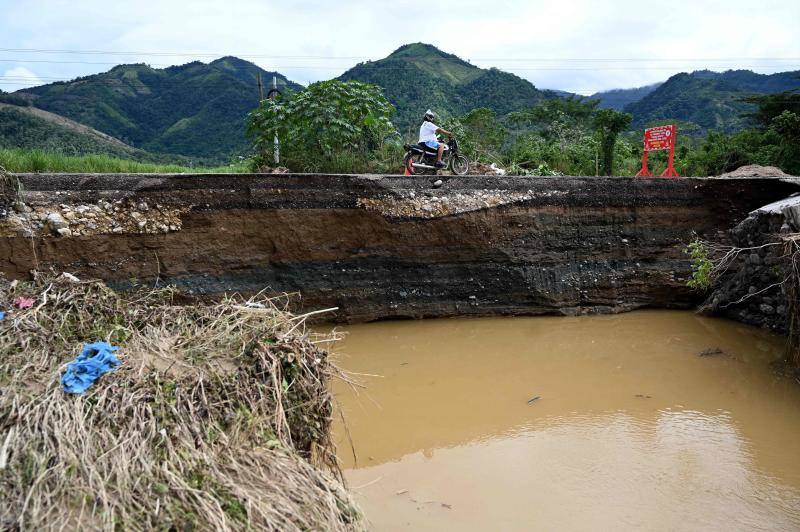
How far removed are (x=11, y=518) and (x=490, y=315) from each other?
5.10 meters

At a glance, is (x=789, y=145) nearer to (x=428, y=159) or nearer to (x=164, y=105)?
(x=428, y=159)

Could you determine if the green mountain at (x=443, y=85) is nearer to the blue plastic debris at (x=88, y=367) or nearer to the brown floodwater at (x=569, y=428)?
the brown floodwater at (x=569, y=428)

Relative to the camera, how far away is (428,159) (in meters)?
7.23

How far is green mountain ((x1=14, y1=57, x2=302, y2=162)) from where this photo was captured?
19.8 metres

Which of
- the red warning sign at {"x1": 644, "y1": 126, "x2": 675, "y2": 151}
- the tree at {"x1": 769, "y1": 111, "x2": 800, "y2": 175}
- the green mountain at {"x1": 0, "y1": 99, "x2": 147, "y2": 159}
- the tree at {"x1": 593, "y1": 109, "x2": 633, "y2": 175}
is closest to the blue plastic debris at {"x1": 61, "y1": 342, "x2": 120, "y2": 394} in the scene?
the red warning sign at {"x1": 644, "y1": 126, "x2": 675, "y2": 151}

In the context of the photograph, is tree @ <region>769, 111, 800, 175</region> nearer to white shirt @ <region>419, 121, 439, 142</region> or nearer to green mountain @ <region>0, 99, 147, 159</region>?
white shirt @ <region>419, 121, 439, 142</region>

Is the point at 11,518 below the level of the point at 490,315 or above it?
above

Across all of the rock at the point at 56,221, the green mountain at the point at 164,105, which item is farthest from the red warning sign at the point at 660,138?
Result: the green mountain at the point at 164,105

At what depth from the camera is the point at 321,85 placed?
7980 mm

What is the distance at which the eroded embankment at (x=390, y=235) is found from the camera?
16.9 ft

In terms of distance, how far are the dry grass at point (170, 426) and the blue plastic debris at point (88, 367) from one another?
27 millimetres

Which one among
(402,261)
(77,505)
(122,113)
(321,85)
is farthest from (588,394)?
(122,113)

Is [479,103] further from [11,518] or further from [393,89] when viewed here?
[11,518]

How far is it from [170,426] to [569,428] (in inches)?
111
